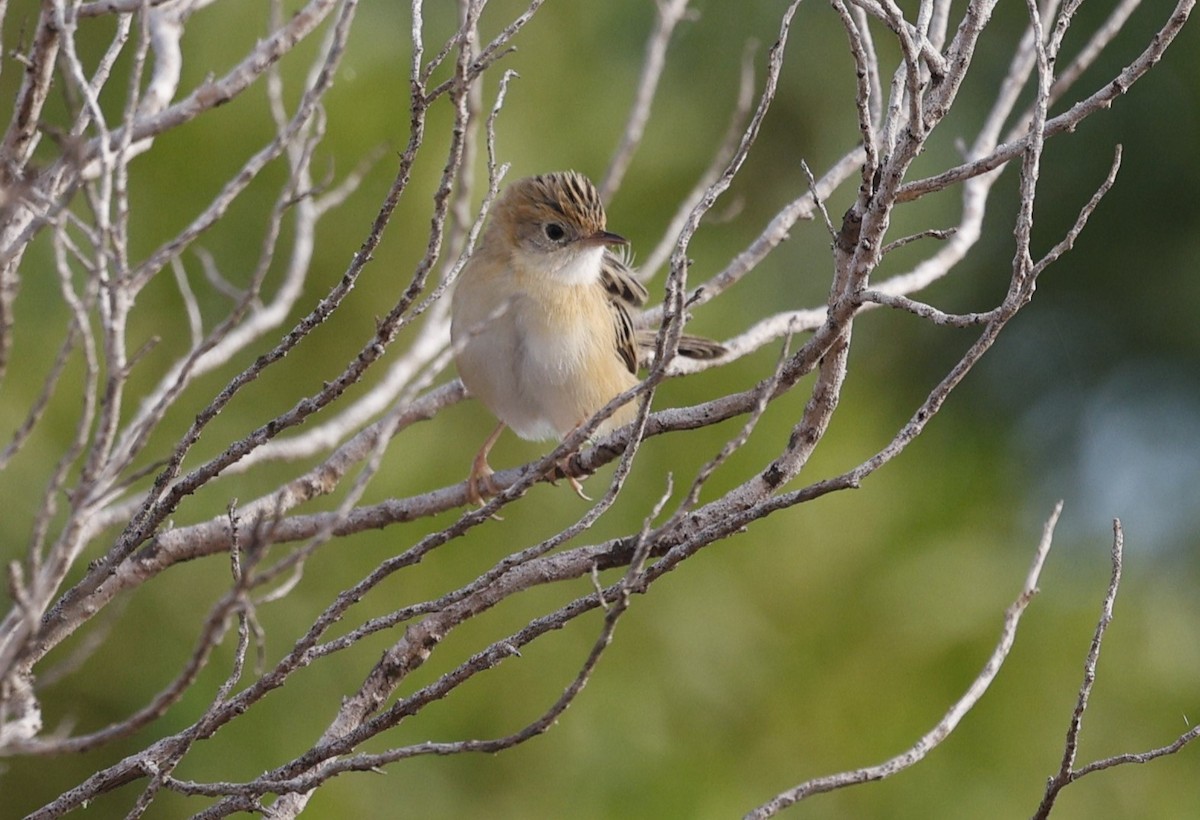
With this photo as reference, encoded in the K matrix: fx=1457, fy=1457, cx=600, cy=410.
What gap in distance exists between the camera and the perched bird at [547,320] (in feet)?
12.8

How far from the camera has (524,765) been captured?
4547 mm

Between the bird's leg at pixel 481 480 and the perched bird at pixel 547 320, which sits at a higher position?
the perched bird at pixel 547 320

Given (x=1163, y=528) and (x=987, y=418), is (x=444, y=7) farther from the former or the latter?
(x=1163, y=528)

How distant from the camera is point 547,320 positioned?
3986 millimetres

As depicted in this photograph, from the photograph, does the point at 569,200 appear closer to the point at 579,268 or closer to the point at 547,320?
the point at 579,268

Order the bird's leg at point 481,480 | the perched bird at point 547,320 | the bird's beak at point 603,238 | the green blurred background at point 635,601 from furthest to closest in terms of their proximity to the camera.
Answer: the green blurred background at point 635,601, the bird's beak at point 603,238, the perched bird at point 547,320, the bird's leg at point 481,480

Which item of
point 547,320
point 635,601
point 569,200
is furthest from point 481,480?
point 635,601

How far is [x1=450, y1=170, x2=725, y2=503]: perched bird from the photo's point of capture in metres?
3.91

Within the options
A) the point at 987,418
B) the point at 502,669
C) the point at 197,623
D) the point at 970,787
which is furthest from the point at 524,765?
the point at 987,418

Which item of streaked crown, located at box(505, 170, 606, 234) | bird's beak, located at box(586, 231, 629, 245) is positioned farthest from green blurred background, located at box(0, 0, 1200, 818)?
streaked crown, located at box(505, 170, 606, 234)

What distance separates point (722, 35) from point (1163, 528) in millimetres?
3161

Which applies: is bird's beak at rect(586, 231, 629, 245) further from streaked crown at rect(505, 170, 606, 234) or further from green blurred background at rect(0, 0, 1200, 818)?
green blurred background at rect(0, 0, 1200, 818)

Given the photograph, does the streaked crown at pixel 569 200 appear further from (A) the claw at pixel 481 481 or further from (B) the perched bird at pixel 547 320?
(A) the claw at pixel 481 481

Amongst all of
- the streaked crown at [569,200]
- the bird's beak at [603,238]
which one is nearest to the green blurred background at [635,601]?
the bird's beak at [603,238]
